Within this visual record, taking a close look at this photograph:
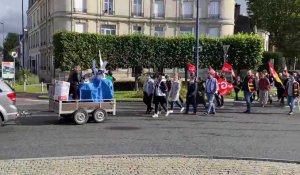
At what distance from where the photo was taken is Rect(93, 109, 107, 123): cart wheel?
1538cm

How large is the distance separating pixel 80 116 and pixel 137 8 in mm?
43898

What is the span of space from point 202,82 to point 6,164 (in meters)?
13.2

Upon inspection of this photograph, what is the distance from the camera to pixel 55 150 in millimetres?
10180

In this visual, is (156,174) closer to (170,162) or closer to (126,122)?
(170,162)

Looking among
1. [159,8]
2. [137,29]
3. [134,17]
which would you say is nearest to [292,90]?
[134,17]

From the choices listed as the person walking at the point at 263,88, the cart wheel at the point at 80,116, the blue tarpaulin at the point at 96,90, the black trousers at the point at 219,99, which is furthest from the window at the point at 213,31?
the cart wheel at the point at 80,116

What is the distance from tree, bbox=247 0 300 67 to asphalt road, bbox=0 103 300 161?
47.8 meters

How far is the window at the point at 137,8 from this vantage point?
188ft

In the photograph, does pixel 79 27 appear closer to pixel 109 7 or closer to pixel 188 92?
pixel 109 7

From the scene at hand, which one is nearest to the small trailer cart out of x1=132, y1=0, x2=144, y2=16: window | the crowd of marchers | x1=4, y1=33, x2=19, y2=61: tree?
the crowd of marchers

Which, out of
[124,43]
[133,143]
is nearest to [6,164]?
[133,143]

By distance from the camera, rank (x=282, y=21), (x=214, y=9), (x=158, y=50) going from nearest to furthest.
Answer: (x=158, y=50) < (x=214, y=9) < (x=282, y=21)

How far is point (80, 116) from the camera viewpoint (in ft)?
49.2

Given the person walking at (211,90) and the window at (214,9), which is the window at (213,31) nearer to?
the window at (214,9)
